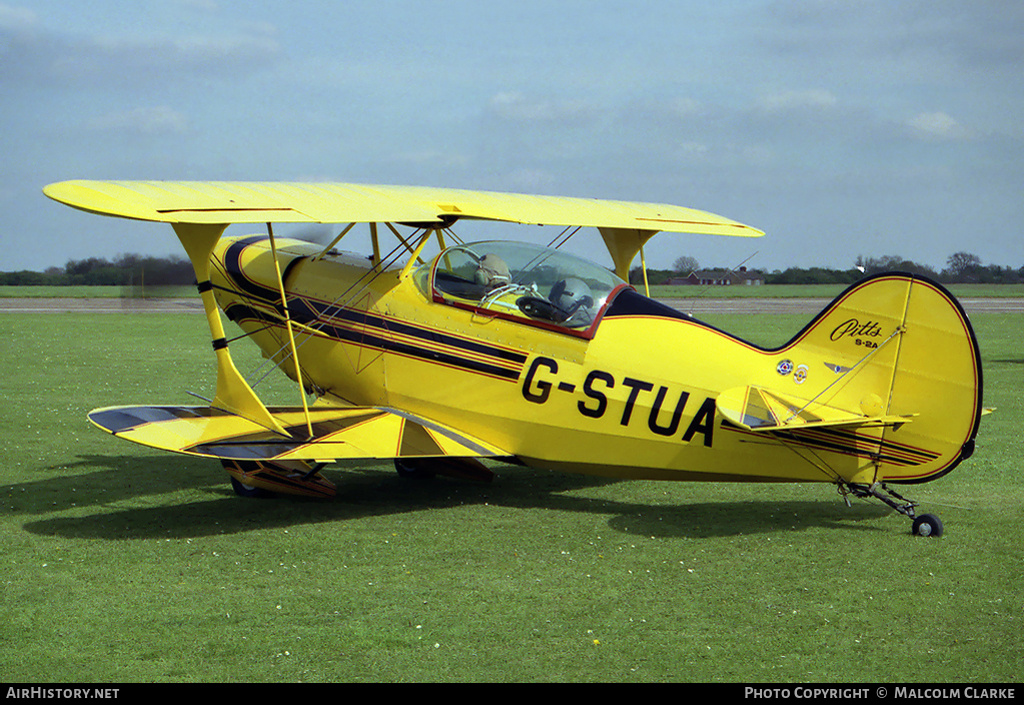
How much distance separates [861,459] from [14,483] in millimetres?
7877

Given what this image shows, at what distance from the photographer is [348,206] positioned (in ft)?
27.8

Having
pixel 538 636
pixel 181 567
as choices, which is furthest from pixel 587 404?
pixel 181 567

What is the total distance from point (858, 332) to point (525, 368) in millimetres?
2730

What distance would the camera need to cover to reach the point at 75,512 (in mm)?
8500

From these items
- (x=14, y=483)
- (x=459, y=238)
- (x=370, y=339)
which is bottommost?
(x=14, y=483)

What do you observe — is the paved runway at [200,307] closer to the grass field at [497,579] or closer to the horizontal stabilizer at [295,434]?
the grass field at [497,579]

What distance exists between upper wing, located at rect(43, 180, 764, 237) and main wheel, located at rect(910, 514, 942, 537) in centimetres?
399

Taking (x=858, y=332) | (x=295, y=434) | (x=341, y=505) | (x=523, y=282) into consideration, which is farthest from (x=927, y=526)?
(x=295, y=434)

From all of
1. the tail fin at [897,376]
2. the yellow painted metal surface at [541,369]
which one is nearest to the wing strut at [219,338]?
the yellow painted metal surface at [541,369]

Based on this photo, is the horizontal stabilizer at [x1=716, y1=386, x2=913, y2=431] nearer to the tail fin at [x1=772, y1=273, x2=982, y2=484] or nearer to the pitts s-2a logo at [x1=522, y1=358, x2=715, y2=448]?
the tail fin at [x1=772, y1=273, x2=982, y2=484]

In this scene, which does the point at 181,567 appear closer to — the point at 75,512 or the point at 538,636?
the point at 75,512

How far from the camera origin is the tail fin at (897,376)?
6996mm

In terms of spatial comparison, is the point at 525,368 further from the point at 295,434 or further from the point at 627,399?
the point at 295,434
